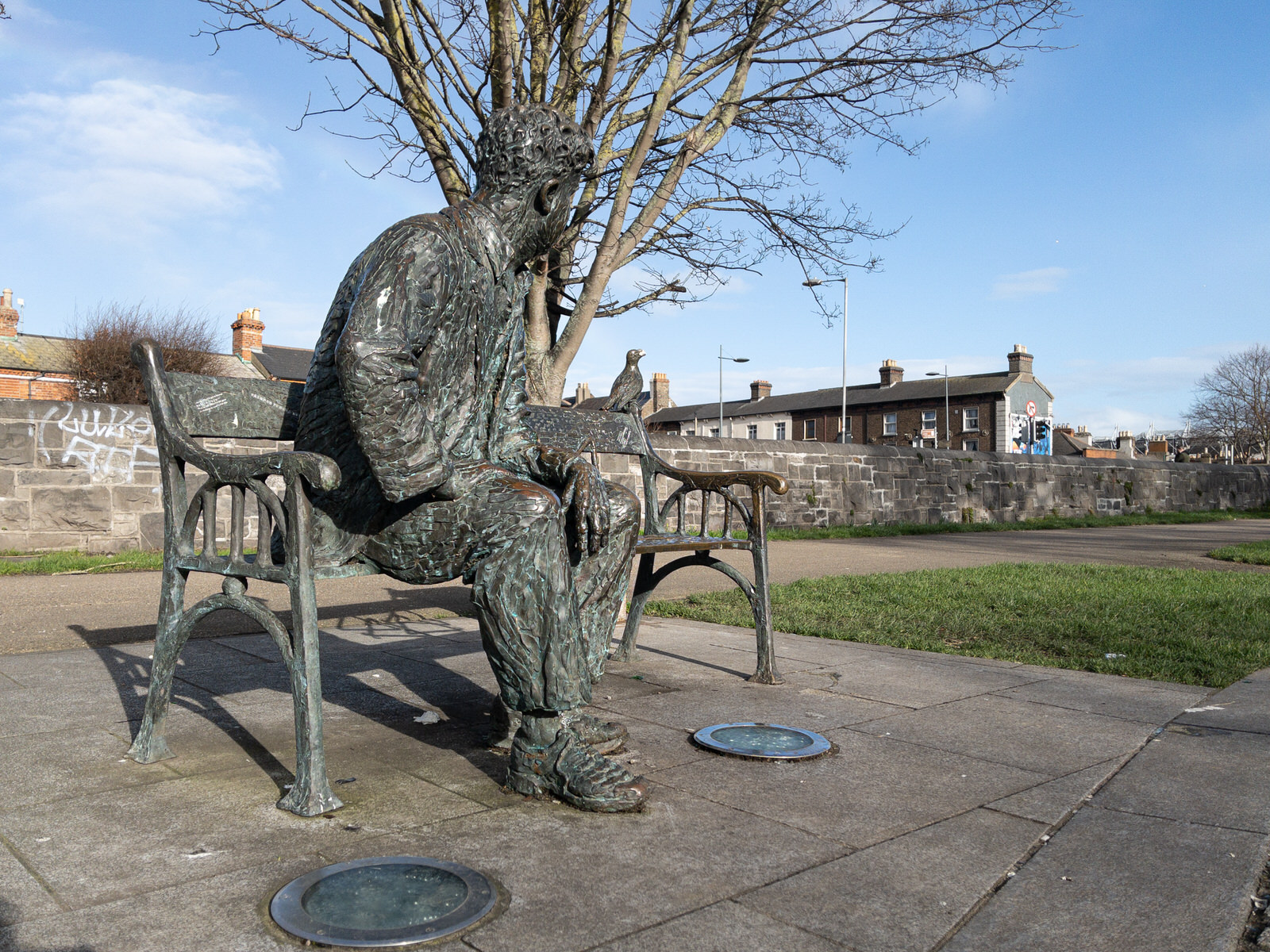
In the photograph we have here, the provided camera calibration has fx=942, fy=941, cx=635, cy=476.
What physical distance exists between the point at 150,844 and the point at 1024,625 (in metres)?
4.85

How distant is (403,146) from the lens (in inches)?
254

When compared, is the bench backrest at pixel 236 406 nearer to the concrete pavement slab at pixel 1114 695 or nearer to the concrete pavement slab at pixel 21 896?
the concrete pavement slab at pixel 21 896

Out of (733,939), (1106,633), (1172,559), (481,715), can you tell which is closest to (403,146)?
(481,715)

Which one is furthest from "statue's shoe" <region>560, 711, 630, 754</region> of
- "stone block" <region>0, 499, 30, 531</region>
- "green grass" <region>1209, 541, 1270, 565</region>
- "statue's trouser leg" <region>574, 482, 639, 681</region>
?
"green grass" <region>1209, 541, 1270, 565</region>

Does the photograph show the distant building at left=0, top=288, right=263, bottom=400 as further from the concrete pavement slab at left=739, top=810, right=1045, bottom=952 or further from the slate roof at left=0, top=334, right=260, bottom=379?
the concrete pavement slab at left=739, top=810, right=1045, bottom=952

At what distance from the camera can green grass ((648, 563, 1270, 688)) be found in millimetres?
4594

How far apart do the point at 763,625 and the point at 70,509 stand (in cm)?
730

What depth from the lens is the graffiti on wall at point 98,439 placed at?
8484 mm

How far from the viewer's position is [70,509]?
8.59 metres

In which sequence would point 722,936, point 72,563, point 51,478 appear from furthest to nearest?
point 51,478
point 72,563
point 722,936

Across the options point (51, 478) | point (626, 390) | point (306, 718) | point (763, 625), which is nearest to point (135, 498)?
point (51, 478)

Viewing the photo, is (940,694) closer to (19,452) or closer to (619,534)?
(619,534)

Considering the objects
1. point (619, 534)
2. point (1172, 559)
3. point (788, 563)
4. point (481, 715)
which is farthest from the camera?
point (1172, 559)

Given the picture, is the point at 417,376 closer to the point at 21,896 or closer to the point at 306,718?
the point at 306,718
